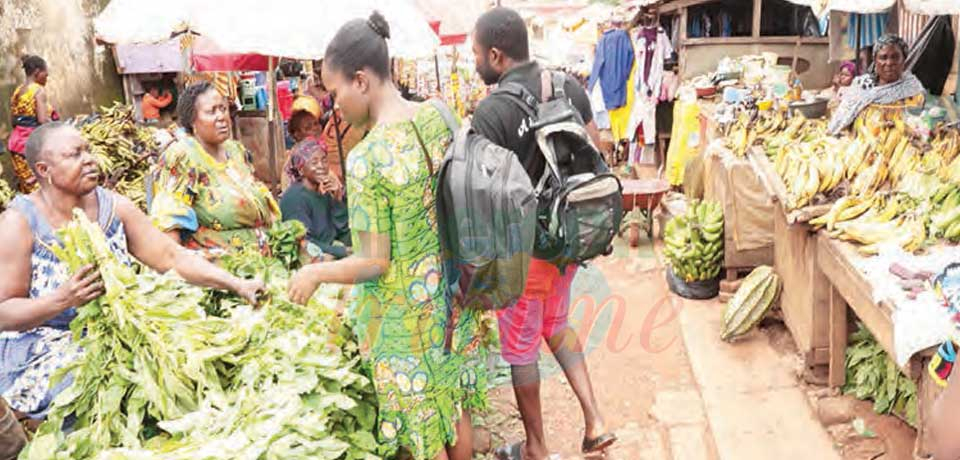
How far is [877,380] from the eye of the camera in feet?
13.7

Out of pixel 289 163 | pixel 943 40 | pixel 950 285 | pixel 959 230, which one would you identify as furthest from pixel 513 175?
pixel 943 40

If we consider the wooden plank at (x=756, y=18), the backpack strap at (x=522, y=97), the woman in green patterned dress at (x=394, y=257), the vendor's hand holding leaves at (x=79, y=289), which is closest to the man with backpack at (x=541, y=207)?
the backpack strap at (x=522, y=97)

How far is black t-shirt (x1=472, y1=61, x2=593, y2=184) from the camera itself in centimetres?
340

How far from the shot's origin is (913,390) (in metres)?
3.88

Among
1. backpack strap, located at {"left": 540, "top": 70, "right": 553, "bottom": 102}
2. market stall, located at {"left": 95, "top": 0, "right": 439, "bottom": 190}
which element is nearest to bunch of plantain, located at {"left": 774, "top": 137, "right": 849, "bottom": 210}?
backpack strap, located at {"left": 540, "top": 70, "right": 553, "bottom": 102}

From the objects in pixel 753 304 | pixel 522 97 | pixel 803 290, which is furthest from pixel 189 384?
pixel 753 304

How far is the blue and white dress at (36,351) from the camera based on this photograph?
2916 millimetres

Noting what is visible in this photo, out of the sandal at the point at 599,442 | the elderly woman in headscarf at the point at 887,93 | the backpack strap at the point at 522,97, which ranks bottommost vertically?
the sandal at the point at 599,442

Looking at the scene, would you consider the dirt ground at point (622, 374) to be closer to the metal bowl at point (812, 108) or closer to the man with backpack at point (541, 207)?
the man with backpack at point (541, 207)

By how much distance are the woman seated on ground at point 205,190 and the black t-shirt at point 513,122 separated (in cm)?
151

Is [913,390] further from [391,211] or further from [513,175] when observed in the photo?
[391,211]

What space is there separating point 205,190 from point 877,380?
11.9ft

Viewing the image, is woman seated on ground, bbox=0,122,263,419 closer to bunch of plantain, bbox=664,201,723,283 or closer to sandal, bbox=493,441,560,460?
sandal, bbox=493,441,560,460

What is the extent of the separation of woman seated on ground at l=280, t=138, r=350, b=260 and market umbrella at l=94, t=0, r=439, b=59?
2.13 ft
